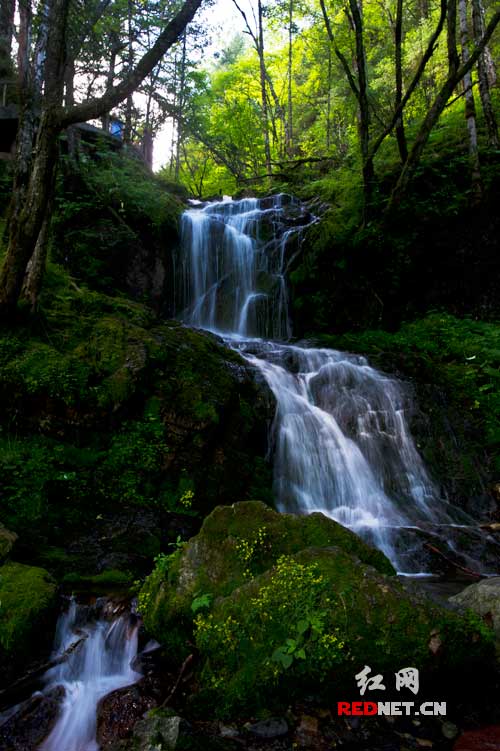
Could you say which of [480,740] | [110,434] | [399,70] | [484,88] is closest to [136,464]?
[110,434]

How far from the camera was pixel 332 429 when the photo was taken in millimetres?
8297

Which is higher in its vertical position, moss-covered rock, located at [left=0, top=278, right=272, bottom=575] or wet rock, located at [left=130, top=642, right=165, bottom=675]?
moss-covered rock, located at [left=0, top=278, right=272, bottom=575]

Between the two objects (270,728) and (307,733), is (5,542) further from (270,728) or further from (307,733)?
(307,733)

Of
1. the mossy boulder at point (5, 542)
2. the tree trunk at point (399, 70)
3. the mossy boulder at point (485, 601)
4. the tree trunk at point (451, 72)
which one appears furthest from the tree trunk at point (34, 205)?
the tree trunk at point (451, 72)

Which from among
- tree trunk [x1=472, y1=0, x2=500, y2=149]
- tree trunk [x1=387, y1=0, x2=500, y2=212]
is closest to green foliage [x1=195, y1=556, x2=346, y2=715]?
tree trunk [x1=387, y1=0, x2=500, y2=212]

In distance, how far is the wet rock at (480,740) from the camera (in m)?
2.51

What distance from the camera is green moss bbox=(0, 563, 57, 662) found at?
3.23 metres

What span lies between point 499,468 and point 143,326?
6.73 m

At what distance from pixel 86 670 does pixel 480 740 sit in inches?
103

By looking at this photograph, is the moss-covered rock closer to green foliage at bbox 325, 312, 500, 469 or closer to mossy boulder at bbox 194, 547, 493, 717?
mossy boulder at bbox 194, 547, 493, 717

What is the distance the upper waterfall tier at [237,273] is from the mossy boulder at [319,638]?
10024mm

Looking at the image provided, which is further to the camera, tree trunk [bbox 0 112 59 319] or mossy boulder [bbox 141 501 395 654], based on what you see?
tree trunk [bbox 0 112 59 319]

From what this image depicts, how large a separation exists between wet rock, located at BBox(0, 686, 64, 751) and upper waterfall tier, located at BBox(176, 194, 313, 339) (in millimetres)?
10206

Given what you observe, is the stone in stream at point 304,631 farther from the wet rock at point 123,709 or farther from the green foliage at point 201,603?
the wet rock at point 123,709
